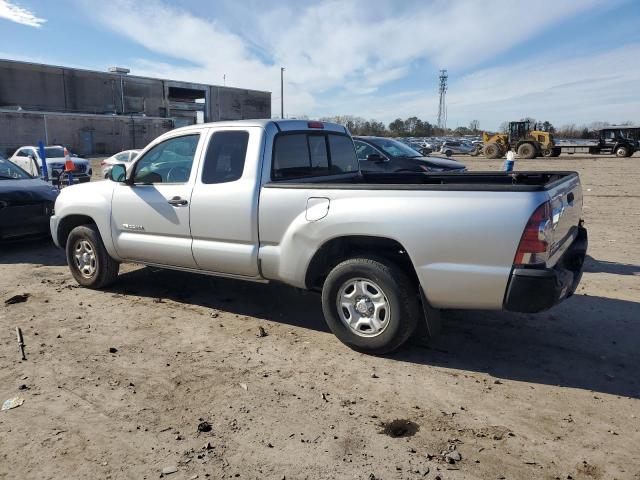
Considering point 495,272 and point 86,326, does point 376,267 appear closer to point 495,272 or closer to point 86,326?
point 495,272

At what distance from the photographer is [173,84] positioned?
63.5 meters

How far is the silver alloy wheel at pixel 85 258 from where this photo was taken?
234 inches

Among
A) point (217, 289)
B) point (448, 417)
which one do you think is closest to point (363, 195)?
point (448, 417)

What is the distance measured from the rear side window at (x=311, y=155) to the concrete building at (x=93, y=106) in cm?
4242

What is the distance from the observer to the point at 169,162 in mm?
5262

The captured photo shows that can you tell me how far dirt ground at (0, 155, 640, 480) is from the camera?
9.11 feet

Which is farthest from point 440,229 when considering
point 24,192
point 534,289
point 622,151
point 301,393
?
point 622,151

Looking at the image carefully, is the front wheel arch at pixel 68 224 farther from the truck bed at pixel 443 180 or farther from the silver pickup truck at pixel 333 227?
the truck bed at pixel 443 180

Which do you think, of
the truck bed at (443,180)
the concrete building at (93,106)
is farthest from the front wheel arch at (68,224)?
the concrete building at (93,106)

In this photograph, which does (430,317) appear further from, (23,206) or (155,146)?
(23,206)

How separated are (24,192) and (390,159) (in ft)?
23.0

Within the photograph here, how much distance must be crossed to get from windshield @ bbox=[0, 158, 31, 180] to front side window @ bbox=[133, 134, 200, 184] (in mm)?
4588

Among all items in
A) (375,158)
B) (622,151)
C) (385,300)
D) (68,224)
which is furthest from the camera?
(622,151)

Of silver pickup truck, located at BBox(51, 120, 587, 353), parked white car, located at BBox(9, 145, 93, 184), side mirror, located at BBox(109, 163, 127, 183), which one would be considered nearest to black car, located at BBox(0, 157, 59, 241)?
silver pickup truck, located at BBox(51, 120, 587, 353)
